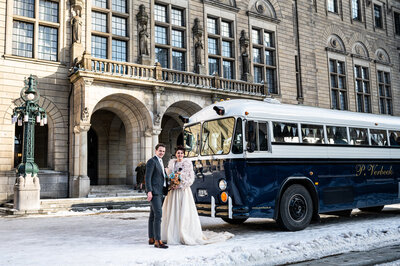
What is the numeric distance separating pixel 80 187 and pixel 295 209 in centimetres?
1177

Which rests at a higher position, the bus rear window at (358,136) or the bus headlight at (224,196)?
the bus rear window at (358,136)

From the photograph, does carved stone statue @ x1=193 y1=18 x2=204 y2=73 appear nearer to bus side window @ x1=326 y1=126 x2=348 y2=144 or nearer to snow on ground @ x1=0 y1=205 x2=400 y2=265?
bus side window @ x1=326 y1=126 x2=348 y2=144

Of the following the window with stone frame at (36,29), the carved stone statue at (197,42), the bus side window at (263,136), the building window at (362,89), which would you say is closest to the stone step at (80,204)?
the window with stone frame at (36,29)

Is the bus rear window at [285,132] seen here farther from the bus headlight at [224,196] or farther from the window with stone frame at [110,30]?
the window with stone frame at [110,30]

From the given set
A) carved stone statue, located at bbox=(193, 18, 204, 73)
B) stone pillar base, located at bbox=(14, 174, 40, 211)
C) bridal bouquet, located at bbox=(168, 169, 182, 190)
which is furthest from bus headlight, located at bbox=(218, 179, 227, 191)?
carved stone statue, located at bbox=(193, 18, 204, 73)

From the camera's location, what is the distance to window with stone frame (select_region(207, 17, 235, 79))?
24.5 m

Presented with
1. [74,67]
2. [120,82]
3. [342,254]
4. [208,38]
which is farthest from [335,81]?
[342,254]

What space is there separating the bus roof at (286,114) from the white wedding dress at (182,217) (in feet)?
6.57

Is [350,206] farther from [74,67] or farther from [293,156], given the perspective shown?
[74,67]

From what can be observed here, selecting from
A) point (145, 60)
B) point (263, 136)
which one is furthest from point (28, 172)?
point (263, 136)

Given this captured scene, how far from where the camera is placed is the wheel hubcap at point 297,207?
29.2 ft

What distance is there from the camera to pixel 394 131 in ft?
38.6

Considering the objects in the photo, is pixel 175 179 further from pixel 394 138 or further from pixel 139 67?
pixel 139 67

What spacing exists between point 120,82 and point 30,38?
4929 millimetres
